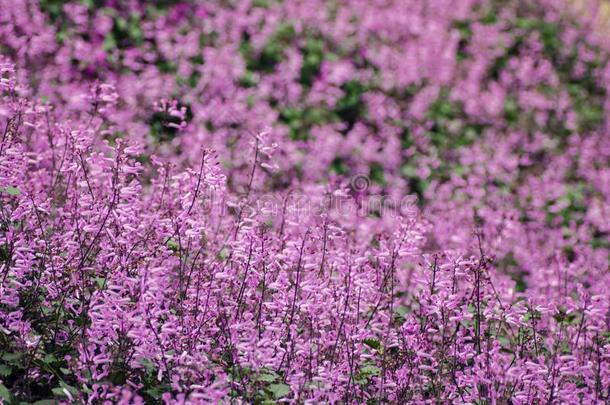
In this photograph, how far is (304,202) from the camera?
6387 millimetres

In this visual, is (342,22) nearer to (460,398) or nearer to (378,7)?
(378,7)

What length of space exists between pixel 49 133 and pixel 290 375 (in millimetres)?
2668

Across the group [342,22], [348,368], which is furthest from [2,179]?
[342,22]

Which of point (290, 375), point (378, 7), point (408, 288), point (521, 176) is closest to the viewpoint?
point (290, 375)

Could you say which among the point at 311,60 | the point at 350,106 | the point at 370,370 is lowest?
the point at 370,370

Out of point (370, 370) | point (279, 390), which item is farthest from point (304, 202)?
point (279, 390)

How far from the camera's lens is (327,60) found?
1213 cm

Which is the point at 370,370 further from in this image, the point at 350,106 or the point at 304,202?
the point at 350,106

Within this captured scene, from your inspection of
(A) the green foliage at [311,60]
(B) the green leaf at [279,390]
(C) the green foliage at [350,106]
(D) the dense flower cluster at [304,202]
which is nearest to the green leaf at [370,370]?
(D) the dense flower cluster at [304,202]

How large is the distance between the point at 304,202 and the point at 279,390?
2917mm

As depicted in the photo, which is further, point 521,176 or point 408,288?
point 521,176

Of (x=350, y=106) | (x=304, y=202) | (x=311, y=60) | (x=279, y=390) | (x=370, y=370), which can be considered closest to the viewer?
(x=279, y=390)

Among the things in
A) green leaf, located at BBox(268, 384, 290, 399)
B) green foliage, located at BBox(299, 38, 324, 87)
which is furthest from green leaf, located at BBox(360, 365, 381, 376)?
green foliage, located at BBox(299, 38, 324, 87)

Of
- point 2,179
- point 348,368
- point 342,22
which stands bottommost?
point 348,368
